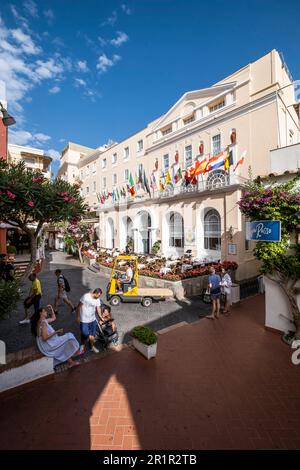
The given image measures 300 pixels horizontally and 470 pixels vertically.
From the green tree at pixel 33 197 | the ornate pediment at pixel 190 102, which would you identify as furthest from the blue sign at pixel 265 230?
the ornate pediment at pixel 190 102

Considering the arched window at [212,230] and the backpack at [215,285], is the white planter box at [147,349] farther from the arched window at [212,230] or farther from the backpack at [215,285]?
the arched window at [212,230]

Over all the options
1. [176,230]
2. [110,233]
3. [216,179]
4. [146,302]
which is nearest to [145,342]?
[146,302]

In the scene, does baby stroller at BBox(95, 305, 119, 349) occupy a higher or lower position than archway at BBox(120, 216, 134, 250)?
lower

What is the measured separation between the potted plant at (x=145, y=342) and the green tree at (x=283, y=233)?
3.91m

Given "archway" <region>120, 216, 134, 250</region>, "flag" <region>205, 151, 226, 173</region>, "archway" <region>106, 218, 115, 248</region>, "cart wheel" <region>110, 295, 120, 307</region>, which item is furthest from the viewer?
"archway" <region>106, 218, 115, 248</region>

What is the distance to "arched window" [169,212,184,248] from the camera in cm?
1889

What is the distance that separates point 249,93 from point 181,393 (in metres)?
19.1

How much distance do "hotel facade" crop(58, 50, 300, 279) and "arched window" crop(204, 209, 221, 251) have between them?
0.08 meters

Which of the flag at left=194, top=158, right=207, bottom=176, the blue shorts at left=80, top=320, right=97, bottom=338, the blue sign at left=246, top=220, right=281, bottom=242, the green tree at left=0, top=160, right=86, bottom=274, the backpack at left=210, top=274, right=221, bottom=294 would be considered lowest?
the blue shorts at left=80, top=320, right=97, bottom=338

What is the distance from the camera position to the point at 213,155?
17.6 metres

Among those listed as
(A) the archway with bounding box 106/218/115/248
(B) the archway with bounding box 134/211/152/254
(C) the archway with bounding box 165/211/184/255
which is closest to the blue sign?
(C) the archway with bounding box 165/211/184/255

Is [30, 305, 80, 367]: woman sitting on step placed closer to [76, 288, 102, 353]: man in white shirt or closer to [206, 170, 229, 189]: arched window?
[76, 288, 102, 353]: man in white shirt

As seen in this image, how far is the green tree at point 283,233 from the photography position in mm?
5680

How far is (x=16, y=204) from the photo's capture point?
579 cm
